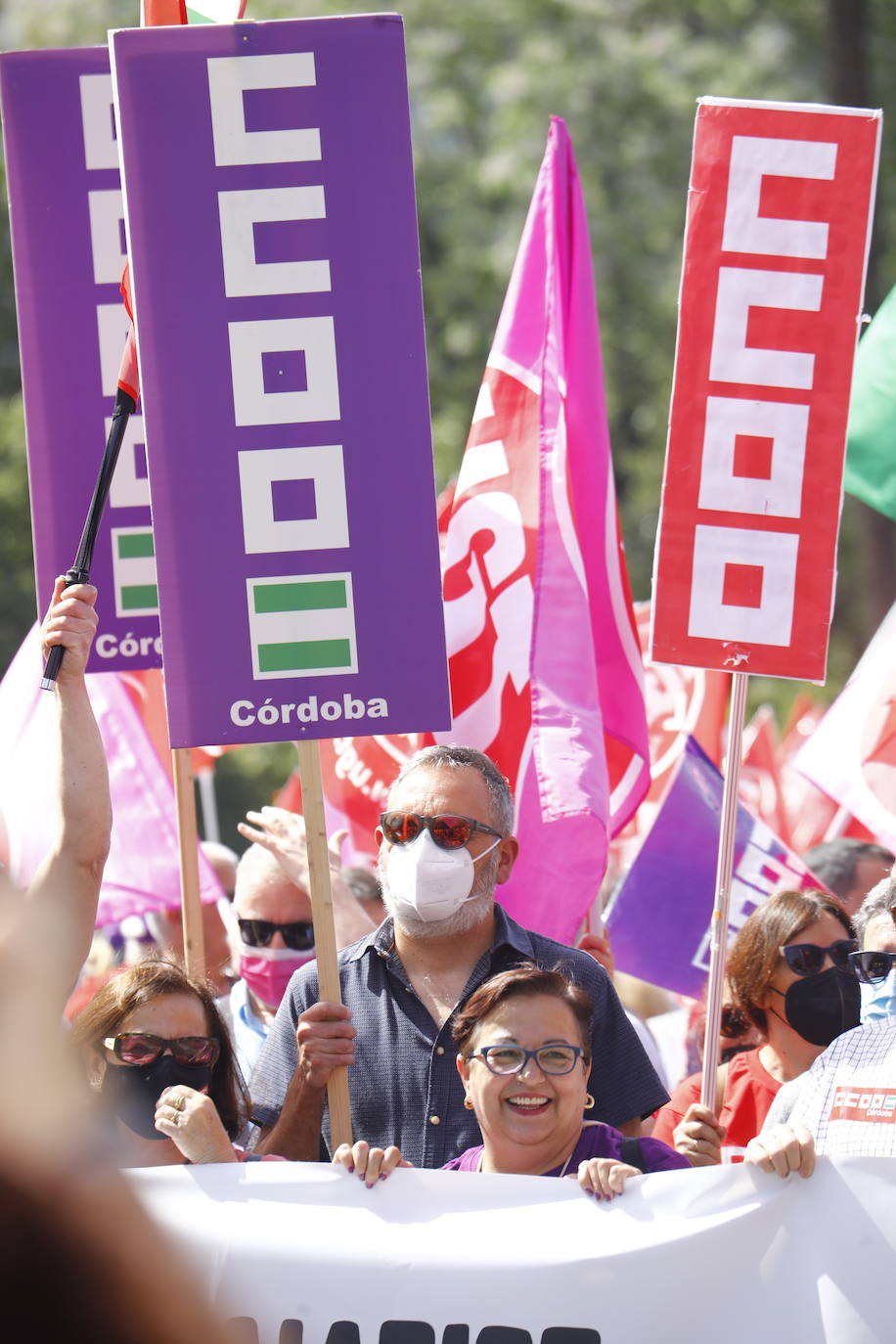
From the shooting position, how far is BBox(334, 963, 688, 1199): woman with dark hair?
3.01m

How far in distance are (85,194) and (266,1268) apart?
264 cm

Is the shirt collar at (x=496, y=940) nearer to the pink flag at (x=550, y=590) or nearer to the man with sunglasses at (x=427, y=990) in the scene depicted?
the man with sunglasses at (x=427, y=990)

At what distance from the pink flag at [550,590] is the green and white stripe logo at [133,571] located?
0.89 m

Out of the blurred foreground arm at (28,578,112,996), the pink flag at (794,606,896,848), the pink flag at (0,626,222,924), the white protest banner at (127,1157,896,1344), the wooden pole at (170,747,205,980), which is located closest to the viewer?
the blurred foreground arm at (28,578,112,996)

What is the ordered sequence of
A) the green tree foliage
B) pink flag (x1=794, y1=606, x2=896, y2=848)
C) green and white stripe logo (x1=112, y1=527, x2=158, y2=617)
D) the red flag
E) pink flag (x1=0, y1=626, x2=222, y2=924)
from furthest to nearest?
the green tree foliage → the red flag → pink flag (x1=794, y1=606, x2=896, y2=848) → pink flag (x1=0, y1=626, x2=222, y2=924) → green and white stripe logo (x1=112, y1=527, x2=158, y2=617)

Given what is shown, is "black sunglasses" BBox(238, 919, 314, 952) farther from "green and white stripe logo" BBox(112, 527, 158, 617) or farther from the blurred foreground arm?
the blurred foreground arm

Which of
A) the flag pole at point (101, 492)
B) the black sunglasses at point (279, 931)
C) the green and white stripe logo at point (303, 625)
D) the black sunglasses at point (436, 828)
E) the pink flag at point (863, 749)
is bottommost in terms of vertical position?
the black sunglasses at point (279, 931)

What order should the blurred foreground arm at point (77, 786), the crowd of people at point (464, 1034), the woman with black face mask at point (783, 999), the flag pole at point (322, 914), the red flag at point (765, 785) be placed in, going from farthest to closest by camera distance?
the red flag at point (765, 785)
the woman with black face mask at point (783, 999)
the flag pole at point (322, 914)
the crowd of people at point (464, 1034)
the blurred foreground arm at point (77, 786)

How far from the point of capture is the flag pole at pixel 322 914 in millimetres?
3219

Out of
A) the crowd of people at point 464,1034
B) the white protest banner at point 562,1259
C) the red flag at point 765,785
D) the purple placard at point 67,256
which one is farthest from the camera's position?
the red flag at point 765,785

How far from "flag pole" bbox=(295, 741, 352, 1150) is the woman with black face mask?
3.11ft

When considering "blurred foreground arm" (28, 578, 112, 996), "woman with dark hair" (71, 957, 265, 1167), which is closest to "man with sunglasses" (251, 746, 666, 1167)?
"woman with dark hair" (71, 957, 265, 1167)

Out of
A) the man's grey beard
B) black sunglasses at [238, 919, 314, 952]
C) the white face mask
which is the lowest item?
black sunglasses at [238, 919, 314, 952]

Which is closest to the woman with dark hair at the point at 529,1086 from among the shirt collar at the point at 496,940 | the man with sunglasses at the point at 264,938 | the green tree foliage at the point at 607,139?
the shirt collar at the point at 496,940
